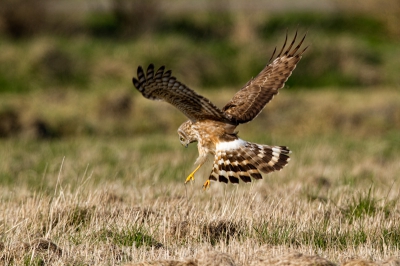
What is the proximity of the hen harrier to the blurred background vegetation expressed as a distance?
21.0 feet

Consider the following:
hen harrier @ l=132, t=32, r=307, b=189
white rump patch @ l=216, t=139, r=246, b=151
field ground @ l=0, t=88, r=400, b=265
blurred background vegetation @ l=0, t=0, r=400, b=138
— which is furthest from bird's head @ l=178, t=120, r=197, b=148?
blurred background vegetation @ l=0, t=0, r=400, b=138

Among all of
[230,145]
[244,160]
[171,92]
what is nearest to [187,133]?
[230,145]

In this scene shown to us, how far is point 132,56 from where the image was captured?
699 inches

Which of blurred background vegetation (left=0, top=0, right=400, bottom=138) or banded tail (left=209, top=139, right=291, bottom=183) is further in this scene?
blurred background vegetation (left=0, top=0, right=400, bottom=138)

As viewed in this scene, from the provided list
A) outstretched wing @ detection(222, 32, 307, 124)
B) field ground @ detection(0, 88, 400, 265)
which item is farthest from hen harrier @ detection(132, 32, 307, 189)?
field ground @ detection(0, 88, 400, 265)

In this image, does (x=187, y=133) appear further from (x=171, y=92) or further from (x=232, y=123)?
(x=171, y=92)

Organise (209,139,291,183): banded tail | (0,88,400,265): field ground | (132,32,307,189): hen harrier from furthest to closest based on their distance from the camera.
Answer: (209,139,291,183): banded tail
(132,32,307,189): hen harrier
(0,88,400,265): field ground

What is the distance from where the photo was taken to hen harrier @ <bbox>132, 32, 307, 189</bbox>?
6156 mm

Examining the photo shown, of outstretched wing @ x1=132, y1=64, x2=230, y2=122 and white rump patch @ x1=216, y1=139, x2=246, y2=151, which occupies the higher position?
outstretched wing @ x1=132, y1=64, x2=230, y2=122

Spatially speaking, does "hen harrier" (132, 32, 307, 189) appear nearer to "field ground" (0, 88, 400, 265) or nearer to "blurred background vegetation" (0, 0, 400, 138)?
"field ground" (0, 88, 400, 265)

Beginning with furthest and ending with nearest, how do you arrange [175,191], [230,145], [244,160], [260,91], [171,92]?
1. [175,191]
2. [260,91]
3. [230,145]
4. [244,160]
5. [171,92]

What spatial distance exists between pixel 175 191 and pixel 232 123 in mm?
1095

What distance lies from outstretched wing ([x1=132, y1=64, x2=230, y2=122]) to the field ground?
0.72 metres

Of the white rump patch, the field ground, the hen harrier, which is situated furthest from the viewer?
the white rump patch
